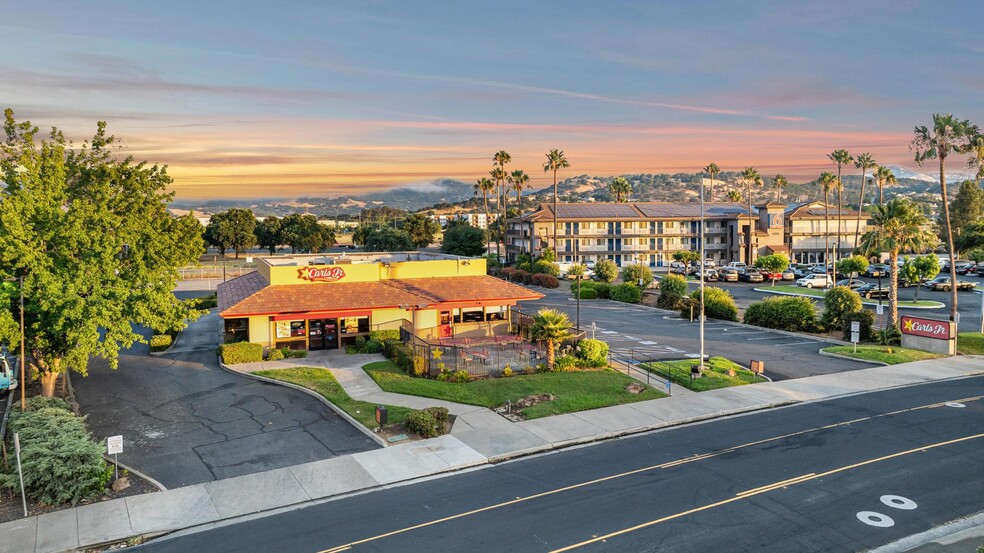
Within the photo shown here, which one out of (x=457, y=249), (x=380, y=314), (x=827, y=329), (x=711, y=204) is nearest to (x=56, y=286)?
(x=380, y=314)

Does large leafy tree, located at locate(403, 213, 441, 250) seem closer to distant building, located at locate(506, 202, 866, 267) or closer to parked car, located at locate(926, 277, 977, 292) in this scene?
distant building, located at locate(506, 202, 866, 267)

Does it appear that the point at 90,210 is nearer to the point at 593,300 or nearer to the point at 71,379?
the point at 71,379

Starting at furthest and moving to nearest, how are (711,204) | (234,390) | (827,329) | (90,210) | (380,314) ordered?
1. (711,204)
2. (827,329)
3. (380,314)
4. (234,390)
5. (90,210)

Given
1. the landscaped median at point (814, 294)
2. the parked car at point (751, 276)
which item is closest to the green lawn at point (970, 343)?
the landscaped median at point (814, 294)

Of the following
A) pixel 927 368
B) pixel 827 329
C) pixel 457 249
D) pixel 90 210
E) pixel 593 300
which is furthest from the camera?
pixel 457 249

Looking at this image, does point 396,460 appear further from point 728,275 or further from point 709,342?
point 728,275

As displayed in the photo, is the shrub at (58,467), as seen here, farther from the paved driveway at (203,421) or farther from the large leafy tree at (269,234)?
the large leafy tree at (269,234)

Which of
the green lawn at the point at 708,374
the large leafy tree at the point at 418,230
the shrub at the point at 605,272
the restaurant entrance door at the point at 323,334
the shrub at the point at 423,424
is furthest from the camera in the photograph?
the large leafy tree at the point at 418,230
